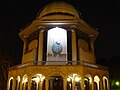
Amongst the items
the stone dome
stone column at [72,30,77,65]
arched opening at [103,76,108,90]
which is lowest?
arched opening at [103,76,108,90]

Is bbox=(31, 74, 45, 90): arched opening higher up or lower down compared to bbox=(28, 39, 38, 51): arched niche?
lower down

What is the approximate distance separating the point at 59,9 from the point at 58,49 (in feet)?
20.5

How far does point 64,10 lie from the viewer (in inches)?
1185

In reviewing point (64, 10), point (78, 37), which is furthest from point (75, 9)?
point (78, 37)

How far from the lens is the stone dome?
30109 millimetres

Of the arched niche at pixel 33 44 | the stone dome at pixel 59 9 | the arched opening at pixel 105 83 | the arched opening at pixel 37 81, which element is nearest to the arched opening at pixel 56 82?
the arched opening at pixel 37 81

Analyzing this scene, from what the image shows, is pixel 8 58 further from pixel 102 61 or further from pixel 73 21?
pixel 102 61

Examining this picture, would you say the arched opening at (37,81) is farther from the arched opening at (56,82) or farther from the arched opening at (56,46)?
the arched opening at (56,46)

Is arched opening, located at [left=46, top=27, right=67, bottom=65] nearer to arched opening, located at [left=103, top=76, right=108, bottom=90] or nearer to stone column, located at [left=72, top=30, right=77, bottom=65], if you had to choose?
stone column, located at [left=72, top=30, right=77, bottom=65]

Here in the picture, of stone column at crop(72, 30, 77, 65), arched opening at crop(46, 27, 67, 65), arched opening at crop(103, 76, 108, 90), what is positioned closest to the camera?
stone column at crop(72, 30, 77, 65)

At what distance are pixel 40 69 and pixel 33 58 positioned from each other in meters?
4.33

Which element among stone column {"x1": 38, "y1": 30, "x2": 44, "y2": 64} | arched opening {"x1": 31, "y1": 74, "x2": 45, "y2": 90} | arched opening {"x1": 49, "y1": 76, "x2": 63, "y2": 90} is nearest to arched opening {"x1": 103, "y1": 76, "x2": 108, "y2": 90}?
arched opening {"x1": 49, "y1": 76, "x2": 63, "y2": 90}

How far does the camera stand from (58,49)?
27250mm

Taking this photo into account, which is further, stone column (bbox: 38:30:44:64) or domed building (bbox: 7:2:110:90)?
stone column (bbox: 38:30:44:64)
